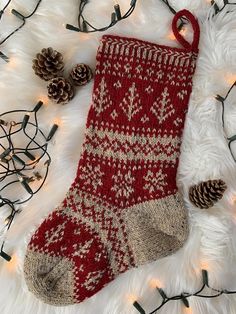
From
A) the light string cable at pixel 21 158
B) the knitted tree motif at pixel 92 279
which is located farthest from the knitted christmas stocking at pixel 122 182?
the light string cable at pixel 21 158

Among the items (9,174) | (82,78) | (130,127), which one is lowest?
(9,174)

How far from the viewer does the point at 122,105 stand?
4.04 ft

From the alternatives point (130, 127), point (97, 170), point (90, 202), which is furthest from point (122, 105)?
point (90, 202)

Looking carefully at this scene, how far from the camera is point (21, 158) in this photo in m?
1.28

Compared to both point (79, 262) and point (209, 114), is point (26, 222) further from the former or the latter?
point (209, 114)

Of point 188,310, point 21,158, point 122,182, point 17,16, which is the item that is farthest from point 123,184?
point 17,16

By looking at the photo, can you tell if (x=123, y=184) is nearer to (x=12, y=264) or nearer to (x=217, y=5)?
(x=12, y=264)

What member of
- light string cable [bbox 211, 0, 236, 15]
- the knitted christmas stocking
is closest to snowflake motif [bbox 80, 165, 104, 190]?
the knitted christmas stocking

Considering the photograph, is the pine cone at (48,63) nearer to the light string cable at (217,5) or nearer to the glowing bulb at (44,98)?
the glowing bulb at (44,98)

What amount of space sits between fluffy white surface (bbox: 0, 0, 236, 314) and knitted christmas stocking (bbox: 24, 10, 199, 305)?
0.04 m

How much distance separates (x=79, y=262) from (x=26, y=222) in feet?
0.68

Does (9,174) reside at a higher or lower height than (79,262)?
higher

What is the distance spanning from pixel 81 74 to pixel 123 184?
1.16 feet

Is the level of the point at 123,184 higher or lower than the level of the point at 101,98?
lower
